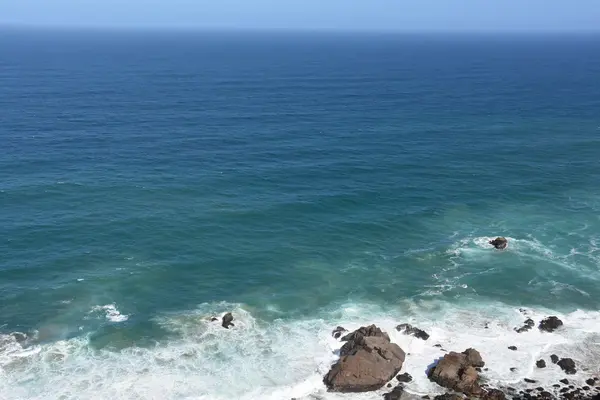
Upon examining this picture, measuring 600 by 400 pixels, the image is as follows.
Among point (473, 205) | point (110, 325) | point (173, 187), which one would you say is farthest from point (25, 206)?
point (473, 205)

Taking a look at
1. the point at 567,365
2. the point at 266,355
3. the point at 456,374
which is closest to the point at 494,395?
the point at 456,374

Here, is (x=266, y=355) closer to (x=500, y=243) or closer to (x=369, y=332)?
(x=369, y=332)

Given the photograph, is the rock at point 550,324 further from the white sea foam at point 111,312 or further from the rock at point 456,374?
the white sea foam at point 111,312

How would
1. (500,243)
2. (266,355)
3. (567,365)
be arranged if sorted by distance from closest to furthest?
(567,365), (266,355), (500,243)

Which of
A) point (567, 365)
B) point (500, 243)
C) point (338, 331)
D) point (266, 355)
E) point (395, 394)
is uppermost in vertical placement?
point (500, 243)

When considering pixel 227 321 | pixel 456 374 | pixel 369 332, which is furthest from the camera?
pixel 227 321

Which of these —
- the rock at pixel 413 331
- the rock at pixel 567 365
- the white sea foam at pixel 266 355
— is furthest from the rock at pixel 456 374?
the rock at pixel 567 365
